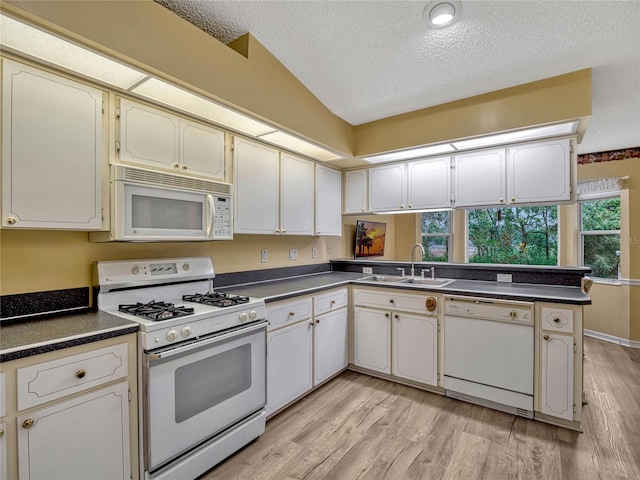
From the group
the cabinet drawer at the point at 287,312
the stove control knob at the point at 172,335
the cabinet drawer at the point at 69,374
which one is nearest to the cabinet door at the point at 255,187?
the cabinet drawer at the point at 287,312


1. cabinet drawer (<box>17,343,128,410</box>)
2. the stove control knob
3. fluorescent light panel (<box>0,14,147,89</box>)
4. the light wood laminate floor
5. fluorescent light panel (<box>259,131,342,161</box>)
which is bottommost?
the light wood laminate floor

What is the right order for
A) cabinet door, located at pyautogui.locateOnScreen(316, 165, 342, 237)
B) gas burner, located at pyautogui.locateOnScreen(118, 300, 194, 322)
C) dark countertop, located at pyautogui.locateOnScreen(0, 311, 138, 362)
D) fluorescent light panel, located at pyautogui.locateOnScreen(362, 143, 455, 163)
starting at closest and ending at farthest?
dark countertop, located at pyautogui.locateOnScreen(0, 311, 138, 362), gas burner, located at pyautogui.locateOnScreen(118, 300, 194, 322), fluorescent light panel, located at pyautogui.locateOnScreen(362, 143, 455, 163), cabinet door, located at pyautogui.locateOnScreen(316, 165, 342, 237)

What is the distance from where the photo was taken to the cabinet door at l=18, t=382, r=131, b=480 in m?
1.33

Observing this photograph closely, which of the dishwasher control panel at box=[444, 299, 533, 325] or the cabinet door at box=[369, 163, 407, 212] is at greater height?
the cabinet door at box=[369, 163, 407, 212]

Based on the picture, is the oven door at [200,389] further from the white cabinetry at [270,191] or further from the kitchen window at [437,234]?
the kitchen window at [437,234]

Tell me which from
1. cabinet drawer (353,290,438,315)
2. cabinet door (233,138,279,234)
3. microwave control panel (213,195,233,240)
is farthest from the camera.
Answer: cabinet drawer (353,290,438,315)

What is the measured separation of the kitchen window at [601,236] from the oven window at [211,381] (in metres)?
4.93

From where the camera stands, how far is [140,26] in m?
1.72

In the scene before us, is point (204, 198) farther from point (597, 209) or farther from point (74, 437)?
→ point (597, 209)

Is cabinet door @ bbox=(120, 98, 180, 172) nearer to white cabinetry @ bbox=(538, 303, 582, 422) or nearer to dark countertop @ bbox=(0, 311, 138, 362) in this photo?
dark countertop @ bbox=(0, 311, 138, 362)

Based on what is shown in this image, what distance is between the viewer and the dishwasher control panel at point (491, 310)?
2.45 meters

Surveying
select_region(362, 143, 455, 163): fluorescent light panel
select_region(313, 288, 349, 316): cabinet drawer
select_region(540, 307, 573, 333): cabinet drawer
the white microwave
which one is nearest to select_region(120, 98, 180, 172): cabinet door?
the white microwave

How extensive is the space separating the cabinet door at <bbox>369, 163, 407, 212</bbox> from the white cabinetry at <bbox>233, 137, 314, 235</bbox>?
0.77m

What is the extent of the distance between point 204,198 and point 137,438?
1.45 meters
